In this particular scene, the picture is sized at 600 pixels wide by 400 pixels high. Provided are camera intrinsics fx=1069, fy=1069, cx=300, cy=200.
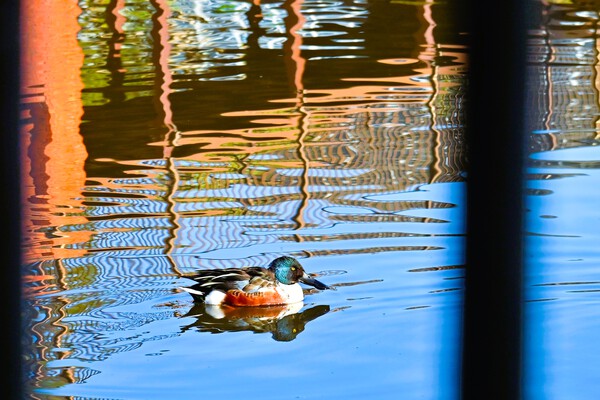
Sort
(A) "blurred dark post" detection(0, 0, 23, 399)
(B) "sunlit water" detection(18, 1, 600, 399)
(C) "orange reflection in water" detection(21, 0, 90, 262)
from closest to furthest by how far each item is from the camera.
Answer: (A) "blurred dark post" detection(0, 0, 23, 399), (B) "sunlit water" detection(18, 1, 600, 399), (C) "orange reflection in water" detection(21, 0, 90, 262)

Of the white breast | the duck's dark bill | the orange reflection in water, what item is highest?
→ the orange reflection in water

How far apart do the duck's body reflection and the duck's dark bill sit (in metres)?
0.15

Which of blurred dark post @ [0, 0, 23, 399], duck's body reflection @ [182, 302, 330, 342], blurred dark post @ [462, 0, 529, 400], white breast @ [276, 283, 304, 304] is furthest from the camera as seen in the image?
white breast @ [276, 283, 304, 304]

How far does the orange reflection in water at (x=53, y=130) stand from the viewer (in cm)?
961

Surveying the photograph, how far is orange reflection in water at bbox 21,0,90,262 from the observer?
9609 mm

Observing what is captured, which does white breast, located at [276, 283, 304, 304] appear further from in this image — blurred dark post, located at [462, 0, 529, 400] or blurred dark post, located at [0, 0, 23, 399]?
blurred dark post, located at [462, 0, 529, 400]

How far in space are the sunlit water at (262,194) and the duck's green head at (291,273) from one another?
178 mm

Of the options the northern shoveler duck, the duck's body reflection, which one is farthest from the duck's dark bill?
the duck's body reflection

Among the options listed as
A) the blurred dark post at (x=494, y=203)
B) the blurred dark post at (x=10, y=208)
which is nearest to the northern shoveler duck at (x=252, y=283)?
the blurred dark post at (x=10, y=208)

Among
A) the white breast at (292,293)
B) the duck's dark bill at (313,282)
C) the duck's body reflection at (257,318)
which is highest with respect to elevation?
the duck's dark bill at (313,282)

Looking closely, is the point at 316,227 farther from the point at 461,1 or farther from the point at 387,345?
the point at 461,1

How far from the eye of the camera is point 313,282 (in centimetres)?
820

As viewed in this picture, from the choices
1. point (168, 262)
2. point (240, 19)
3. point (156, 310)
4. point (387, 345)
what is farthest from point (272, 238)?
point (240, 19)

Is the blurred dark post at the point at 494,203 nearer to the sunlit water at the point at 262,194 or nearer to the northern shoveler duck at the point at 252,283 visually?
the sunlit water at the point at 262,194
